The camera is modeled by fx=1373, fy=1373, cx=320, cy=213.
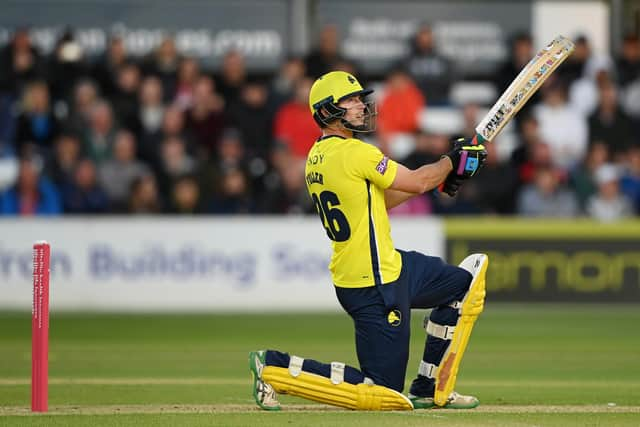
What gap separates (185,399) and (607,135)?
37.5 feet

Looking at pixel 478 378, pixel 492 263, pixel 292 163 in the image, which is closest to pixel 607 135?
pixel 492 263

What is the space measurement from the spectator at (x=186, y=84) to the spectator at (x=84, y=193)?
1829 millimetres

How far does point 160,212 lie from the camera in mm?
18422

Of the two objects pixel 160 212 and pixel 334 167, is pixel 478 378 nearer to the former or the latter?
pixel 334 167

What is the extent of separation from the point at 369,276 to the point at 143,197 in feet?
32.4

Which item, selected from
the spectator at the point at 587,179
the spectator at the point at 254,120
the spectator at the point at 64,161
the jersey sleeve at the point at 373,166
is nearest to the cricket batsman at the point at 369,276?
the jersey sleeve at the point at 373,166

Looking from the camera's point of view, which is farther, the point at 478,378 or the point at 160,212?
the point at 160,212

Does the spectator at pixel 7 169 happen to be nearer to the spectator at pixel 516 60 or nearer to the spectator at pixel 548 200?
the spectator at pixel 548 200

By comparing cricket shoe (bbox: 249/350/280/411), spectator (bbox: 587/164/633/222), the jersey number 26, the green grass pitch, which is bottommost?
the green grass pitch

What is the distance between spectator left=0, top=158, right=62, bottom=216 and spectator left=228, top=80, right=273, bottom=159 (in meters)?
2.78

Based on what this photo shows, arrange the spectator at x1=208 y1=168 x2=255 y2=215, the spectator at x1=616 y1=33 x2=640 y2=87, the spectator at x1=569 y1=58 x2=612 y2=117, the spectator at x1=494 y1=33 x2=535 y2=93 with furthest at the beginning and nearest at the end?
the spectator at x1=616 y1=33 x2=640 y2=87 → the spectator at x1=494 y1=33 x2=535 y2=93 → the spectator at x1=569 y1=58 x2=612 y2=117 → the spectator at x1=208 y1=168 x2=255 y2=215

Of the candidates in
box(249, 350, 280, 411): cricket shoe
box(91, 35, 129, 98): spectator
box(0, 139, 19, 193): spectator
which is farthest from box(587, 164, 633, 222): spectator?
box(249, 350, 280, 411): cricket shoe

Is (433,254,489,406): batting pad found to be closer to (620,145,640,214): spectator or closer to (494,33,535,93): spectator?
(620,145,640,214): spectator

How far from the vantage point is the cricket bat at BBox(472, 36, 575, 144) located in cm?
914
